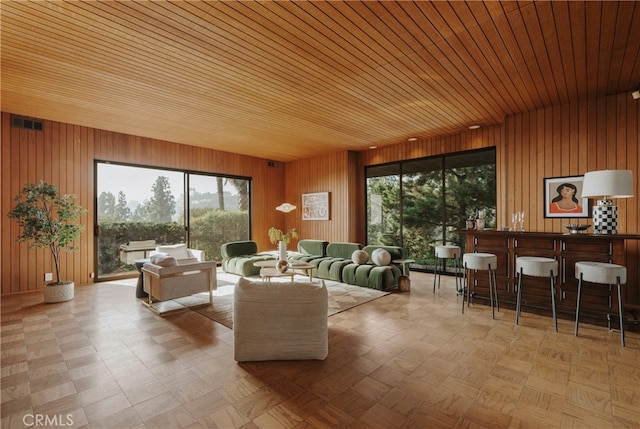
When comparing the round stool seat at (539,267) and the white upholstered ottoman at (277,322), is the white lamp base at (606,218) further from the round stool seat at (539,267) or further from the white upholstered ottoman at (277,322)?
the white upholstered ottoman at (277,322)

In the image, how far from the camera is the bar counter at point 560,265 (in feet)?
11.7

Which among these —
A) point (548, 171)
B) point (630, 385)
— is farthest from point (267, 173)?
point (630, 385)

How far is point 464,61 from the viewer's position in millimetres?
3354

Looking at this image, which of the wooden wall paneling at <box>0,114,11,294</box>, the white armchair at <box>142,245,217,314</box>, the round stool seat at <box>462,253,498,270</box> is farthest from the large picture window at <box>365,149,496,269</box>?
the wooden wall paneling at <box>0,114,11,294</box>

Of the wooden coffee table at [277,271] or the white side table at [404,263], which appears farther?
the white side table at [404,263]

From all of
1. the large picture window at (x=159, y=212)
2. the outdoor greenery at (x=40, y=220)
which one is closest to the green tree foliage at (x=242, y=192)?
the large picture window at (x=159, y=212)

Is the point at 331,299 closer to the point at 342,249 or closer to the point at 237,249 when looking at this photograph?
the point at 342,249

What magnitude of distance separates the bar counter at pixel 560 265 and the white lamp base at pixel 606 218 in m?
0.16

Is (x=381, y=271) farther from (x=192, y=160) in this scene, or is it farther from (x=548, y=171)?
(x=192, y=160)

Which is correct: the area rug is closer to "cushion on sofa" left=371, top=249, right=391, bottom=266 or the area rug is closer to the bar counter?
"cushion on sofa" left=371, top=249, right=391, bottom=266

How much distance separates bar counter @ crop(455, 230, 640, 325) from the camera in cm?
356

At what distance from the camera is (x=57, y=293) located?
457 centimetres

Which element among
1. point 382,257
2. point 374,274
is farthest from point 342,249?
point 374,274

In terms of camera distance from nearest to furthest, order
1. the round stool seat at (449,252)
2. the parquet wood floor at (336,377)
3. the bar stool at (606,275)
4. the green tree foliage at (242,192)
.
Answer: the parquet wood floor at (336,377) → the bar stool at (606,275) → the round stool seat at (449,252) → the green tree foliage at (242,192)
